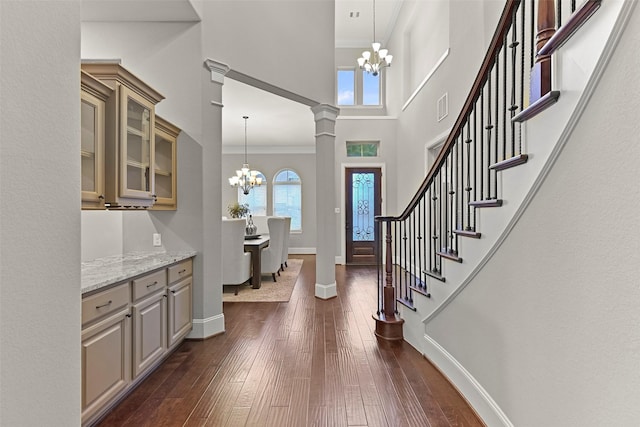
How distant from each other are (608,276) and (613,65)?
0.68 metres

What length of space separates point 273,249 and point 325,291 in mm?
1506

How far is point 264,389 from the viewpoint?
90.1 inches

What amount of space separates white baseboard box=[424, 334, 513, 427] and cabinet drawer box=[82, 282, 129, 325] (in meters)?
2.24

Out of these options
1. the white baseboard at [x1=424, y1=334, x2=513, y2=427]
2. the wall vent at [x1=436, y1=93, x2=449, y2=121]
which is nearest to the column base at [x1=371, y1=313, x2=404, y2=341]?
the white baseboard at [x1=424, y1=334, x2=513, y2=427]

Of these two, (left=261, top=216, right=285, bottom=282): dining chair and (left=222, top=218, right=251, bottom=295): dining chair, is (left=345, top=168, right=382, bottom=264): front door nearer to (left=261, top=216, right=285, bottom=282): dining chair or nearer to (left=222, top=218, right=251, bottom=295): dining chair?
(left=261, top=216, right=285, bottom=282): dining chair

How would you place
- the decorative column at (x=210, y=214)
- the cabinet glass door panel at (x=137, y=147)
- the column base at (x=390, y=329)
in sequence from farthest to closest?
1. the decorative column at (x=210, y=214)
2. the column base at (x=390, y=329)
3. the cabinet glass door panel at (x=137, y=147)

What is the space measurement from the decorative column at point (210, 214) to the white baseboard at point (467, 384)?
202 centimetres

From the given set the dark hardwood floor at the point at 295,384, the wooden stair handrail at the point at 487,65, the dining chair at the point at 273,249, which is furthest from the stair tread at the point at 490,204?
the dining chair at the point at 273,249

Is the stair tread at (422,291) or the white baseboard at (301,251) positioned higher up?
the stair tread at (422,291)

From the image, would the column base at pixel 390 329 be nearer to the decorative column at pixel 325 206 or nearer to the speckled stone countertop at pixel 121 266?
the decorative column at pixel 325 206

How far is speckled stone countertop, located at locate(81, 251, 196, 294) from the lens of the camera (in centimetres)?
193

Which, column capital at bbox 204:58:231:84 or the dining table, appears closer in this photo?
column capital at bbox 204:58:231:84

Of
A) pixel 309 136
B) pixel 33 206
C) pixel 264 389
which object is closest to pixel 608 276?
pixel 33 206

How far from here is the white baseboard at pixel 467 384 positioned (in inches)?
70.7
